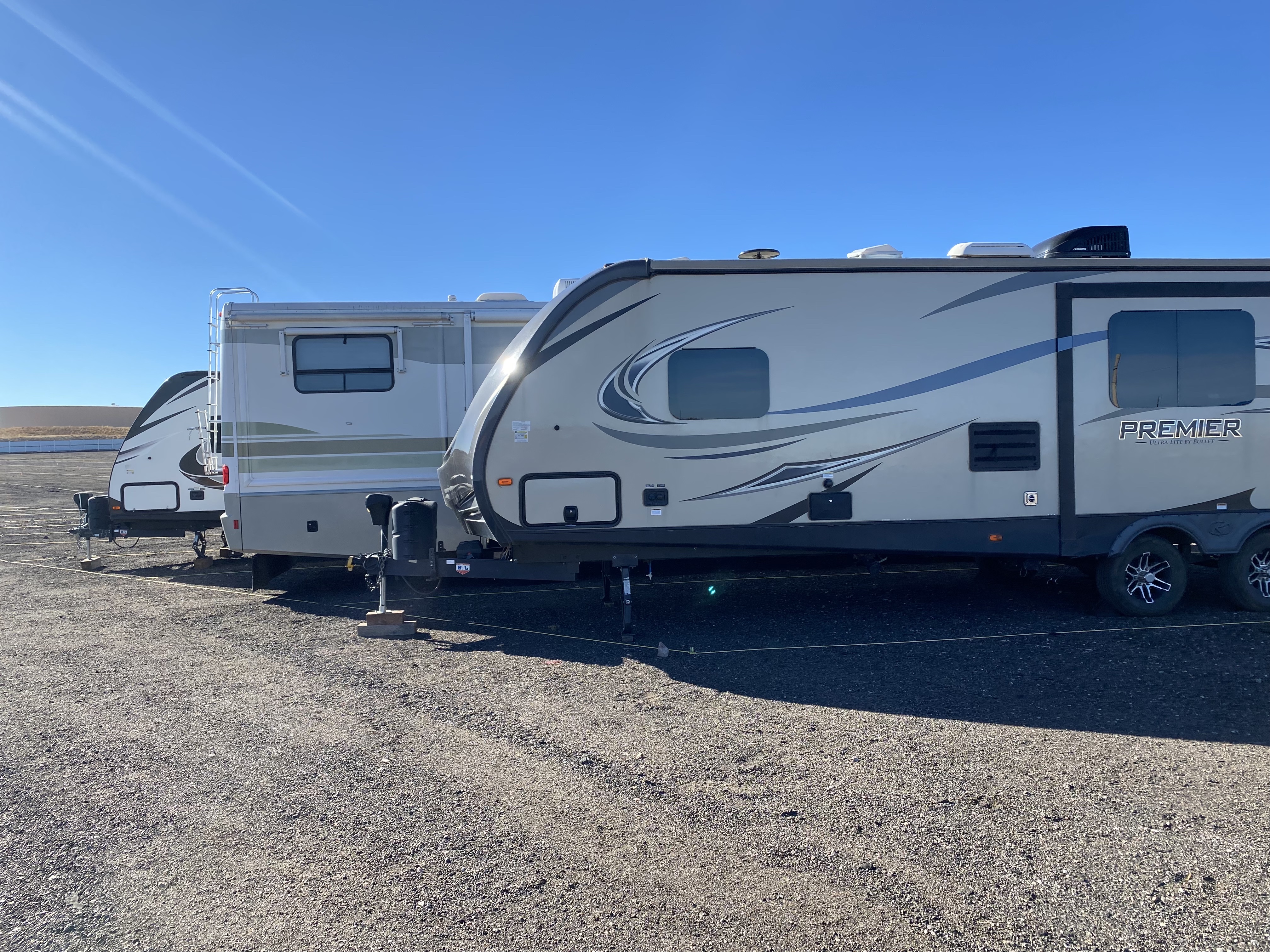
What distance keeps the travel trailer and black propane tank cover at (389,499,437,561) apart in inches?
221

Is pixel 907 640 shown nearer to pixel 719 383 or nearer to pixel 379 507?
pixel 719 383

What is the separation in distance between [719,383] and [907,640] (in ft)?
8.82

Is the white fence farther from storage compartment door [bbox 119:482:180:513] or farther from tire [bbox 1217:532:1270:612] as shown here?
tire [bbox 1217:532:1270:612]

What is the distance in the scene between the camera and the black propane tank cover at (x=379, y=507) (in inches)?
267

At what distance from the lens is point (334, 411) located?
26.3ft

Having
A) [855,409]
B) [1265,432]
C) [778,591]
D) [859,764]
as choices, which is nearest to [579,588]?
[778,591]

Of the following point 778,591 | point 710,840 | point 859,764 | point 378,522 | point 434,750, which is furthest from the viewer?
point 778,591

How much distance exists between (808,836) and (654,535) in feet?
10.5

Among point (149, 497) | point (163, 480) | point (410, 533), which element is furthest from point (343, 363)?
point (149, 497)

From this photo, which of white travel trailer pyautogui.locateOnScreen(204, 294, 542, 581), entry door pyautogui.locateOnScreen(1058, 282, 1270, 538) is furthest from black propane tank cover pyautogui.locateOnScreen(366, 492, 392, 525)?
entry door pyautogui.locateOnScreen(1058, 282, 1270, 538)

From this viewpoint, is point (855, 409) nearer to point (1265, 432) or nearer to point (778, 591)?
point (778, 591)

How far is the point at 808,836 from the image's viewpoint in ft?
10.9

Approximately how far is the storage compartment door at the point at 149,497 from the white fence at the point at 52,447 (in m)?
42.0

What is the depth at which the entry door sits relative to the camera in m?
6.32
